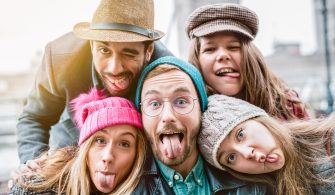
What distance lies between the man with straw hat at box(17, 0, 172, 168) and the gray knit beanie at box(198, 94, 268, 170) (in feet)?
1.07

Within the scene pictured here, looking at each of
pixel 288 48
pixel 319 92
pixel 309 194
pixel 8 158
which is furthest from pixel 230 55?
pixel 288 48

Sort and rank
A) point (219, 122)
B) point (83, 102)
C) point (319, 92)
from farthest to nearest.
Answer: point (319, 92), point (83, 102), point (219, 122)

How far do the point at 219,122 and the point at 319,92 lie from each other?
3.87 m

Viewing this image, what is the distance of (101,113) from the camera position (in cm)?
133

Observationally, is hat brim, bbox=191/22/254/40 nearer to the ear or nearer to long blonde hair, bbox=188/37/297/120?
long blonde hair, bbox=188/37/297/120

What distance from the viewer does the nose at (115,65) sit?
134cm

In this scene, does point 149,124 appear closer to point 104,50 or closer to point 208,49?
point 104,50

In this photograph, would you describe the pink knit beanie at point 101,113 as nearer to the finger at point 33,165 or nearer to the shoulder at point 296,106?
the finger at point 33,165

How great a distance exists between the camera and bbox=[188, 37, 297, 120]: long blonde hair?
1.56 m

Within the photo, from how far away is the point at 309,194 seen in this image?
1.37 metres

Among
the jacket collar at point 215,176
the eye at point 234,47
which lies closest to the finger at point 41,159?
the jacket collar at point 215,176

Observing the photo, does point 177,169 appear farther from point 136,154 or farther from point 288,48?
point 288,48

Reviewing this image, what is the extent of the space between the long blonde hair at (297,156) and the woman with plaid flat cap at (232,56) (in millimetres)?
146

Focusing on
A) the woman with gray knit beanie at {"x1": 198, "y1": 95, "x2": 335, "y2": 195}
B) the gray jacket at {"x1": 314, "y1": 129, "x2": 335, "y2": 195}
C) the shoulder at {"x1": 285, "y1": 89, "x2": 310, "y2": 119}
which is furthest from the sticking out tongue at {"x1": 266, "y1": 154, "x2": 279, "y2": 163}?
the shoulder at {"x1": 285, "y1": 89, "x2": 310, "y2": 119}
